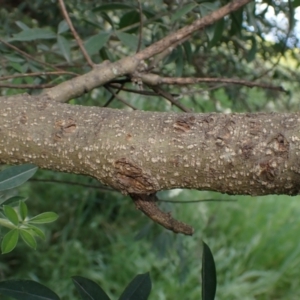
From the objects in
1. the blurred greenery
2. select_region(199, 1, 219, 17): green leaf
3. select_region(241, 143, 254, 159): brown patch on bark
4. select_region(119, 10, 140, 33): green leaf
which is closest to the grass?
the blurred greenery

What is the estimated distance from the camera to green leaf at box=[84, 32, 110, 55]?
35.7 inches

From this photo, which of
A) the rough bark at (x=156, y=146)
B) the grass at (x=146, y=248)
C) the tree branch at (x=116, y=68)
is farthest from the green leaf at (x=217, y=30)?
the grass at (x=146, y=248)

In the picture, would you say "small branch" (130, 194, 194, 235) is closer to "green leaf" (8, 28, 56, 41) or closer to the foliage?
the foliage

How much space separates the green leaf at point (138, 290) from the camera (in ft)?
1.81

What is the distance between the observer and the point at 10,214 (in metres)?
0.50

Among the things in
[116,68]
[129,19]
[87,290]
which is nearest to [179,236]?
[129,19]

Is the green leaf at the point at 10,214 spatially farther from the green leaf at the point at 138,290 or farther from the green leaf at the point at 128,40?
the green leaf at the point at 128,40

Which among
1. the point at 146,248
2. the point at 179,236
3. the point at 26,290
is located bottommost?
the point at 146,248

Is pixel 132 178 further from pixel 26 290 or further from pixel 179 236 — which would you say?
pixel 179 236

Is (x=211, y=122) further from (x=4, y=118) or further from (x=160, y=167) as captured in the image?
(x=4, y=118)

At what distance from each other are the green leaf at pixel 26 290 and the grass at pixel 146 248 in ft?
4.30

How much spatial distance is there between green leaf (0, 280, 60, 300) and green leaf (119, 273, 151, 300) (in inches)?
3.0

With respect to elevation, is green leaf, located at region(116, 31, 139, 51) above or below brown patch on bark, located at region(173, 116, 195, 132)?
below

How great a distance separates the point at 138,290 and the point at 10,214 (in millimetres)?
161
